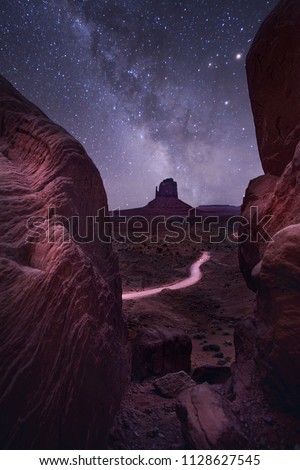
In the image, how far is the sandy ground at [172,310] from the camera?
14.7 ft

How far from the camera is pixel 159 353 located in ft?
23.8

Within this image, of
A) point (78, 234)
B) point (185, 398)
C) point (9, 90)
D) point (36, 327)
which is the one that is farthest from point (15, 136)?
point (185, 398)

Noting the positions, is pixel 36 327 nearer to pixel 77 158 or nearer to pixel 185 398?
pixel 185 398

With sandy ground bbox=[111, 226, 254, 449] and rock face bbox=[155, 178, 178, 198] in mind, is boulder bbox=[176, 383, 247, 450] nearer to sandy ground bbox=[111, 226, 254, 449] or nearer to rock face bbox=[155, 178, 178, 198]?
sandy ground bbox=[111, 226, 254, 449]

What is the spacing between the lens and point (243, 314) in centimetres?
1438

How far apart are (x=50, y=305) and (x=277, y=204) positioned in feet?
15.1

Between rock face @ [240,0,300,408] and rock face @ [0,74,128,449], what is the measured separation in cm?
277

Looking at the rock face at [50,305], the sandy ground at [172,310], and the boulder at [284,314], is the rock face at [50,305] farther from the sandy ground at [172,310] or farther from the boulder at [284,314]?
the boulder at [284,314]

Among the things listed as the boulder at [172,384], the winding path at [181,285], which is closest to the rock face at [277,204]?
the boulder at [172,384]

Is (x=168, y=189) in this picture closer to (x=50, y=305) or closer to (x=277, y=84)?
(x=277, y=84)

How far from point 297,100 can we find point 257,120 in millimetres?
1309

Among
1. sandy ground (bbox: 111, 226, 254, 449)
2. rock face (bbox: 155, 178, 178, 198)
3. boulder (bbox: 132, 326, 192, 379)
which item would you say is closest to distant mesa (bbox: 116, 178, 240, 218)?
rock face (bbox: 155, 178, 178, 198)

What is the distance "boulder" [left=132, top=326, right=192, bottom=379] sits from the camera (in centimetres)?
700
